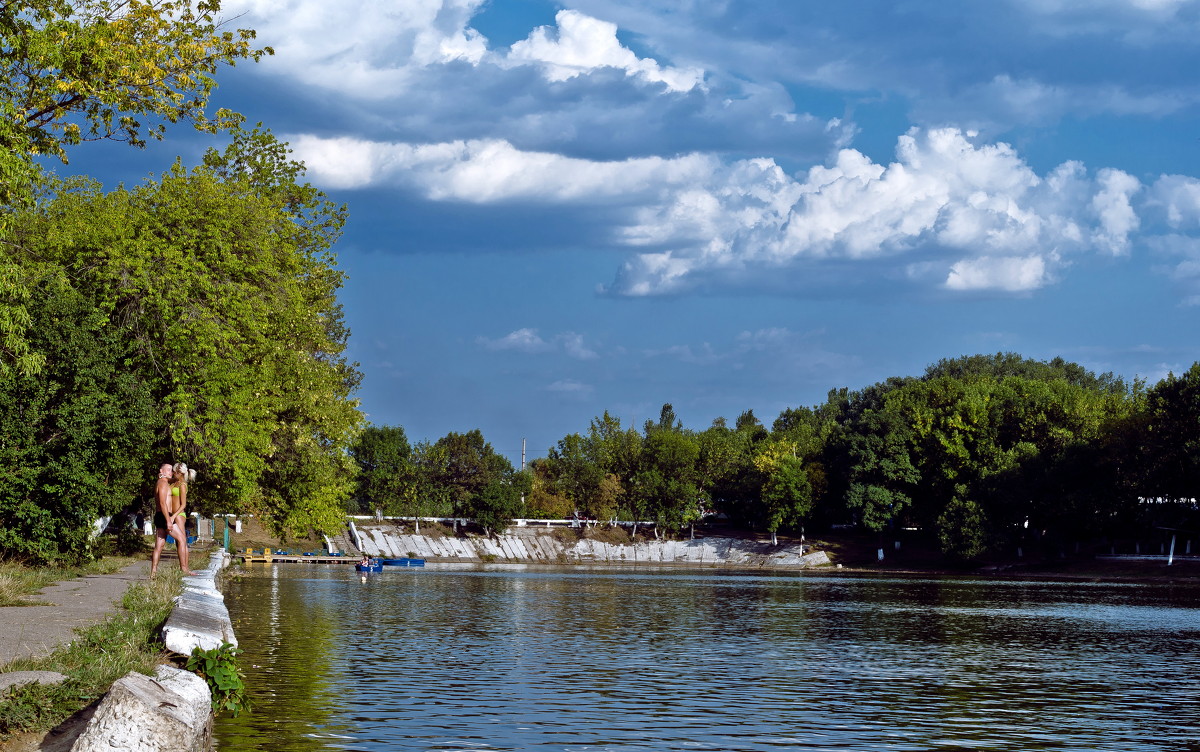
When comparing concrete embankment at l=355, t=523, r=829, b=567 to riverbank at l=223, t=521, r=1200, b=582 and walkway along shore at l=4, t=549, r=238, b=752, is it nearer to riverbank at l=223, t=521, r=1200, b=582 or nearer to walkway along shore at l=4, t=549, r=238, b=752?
riverbank at l=223, t=521, r=1200, b=582

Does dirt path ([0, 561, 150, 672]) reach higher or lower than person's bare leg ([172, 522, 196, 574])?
lower

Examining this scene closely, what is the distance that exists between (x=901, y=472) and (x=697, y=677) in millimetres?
Result: 99783

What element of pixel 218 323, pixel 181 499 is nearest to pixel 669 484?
pixel 218 323

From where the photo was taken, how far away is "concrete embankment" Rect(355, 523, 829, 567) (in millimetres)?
120312

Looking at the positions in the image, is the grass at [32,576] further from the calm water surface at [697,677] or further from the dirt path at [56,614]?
the calm water surface at [697,677]

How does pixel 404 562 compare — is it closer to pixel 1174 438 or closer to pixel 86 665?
pixel 1174 438

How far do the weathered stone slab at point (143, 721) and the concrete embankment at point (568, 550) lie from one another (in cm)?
10600

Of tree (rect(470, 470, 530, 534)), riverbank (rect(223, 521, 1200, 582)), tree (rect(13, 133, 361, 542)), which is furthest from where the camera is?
tree (rect(470, 470, 530, 534))

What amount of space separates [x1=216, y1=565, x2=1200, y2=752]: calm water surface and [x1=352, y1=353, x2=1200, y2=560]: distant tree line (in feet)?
168

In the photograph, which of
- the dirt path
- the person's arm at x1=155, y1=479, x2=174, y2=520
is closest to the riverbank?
the person's arm at x1=155, y1=479, x2=174, y2=520

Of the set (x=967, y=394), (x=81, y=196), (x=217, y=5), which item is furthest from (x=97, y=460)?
(x=967, y=394)

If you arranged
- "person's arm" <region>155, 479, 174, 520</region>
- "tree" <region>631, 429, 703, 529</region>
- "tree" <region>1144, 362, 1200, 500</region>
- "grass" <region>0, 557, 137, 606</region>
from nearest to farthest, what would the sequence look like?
"grass" <region>0, 557, 137, 606</region>
"person's arm" <region>155, 479, 174, 520</region>
"tree" <region>1144, 362, 1200, 500</region>
"tree" <region>631, 429, 703, 529</region>

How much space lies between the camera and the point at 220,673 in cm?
1602

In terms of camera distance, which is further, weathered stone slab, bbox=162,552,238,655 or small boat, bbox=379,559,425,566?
small boat, bbox=379,559,425,566
